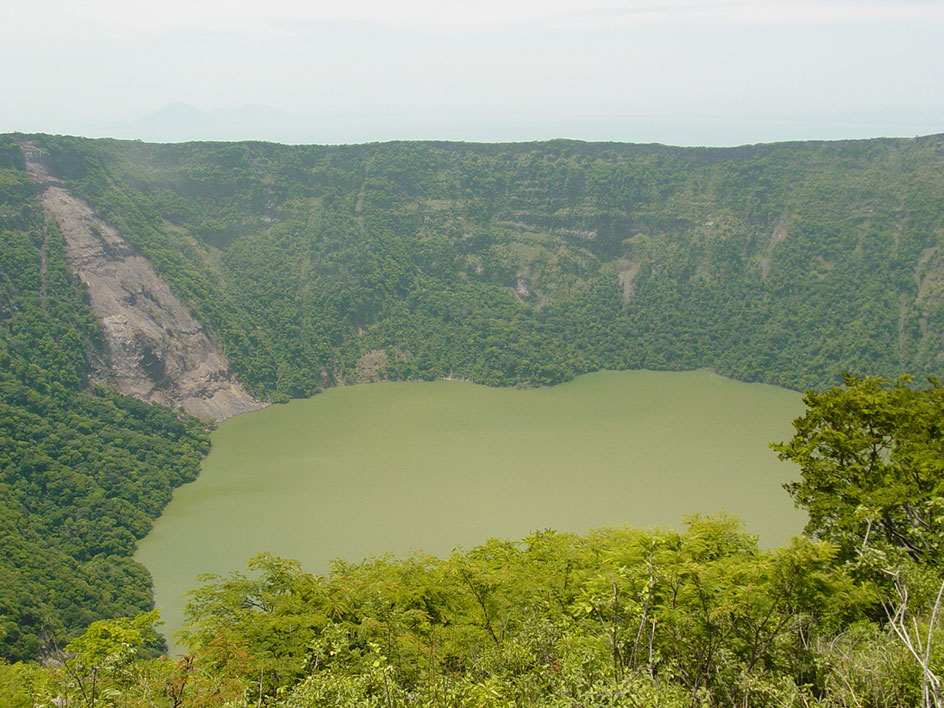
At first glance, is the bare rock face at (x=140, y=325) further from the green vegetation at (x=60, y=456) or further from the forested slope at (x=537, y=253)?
the forested slope at (x=537, y=253)

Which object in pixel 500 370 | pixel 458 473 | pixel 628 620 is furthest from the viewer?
pixel 500 370

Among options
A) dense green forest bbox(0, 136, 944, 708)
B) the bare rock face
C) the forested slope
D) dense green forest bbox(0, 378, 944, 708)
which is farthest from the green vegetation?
dense green forest bbox(0, 378, 944, 708)

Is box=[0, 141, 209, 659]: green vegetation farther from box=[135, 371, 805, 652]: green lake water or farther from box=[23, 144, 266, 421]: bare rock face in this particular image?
box=[135, 371, 805, 652]: green lake water

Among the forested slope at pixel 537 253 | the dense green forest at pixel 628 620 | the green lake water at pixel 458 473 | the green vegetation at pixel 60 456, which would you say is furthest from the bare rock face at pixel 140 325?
the dense green forest at pixel 628 620

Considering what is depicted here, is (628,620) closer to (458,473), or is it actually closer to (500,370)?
(458,473)

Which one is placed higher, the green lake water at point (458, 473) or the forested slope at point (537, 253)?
the forested slope at point (537, 253)

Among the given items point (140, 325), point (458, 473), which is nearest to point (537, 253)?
point (458, 473)
